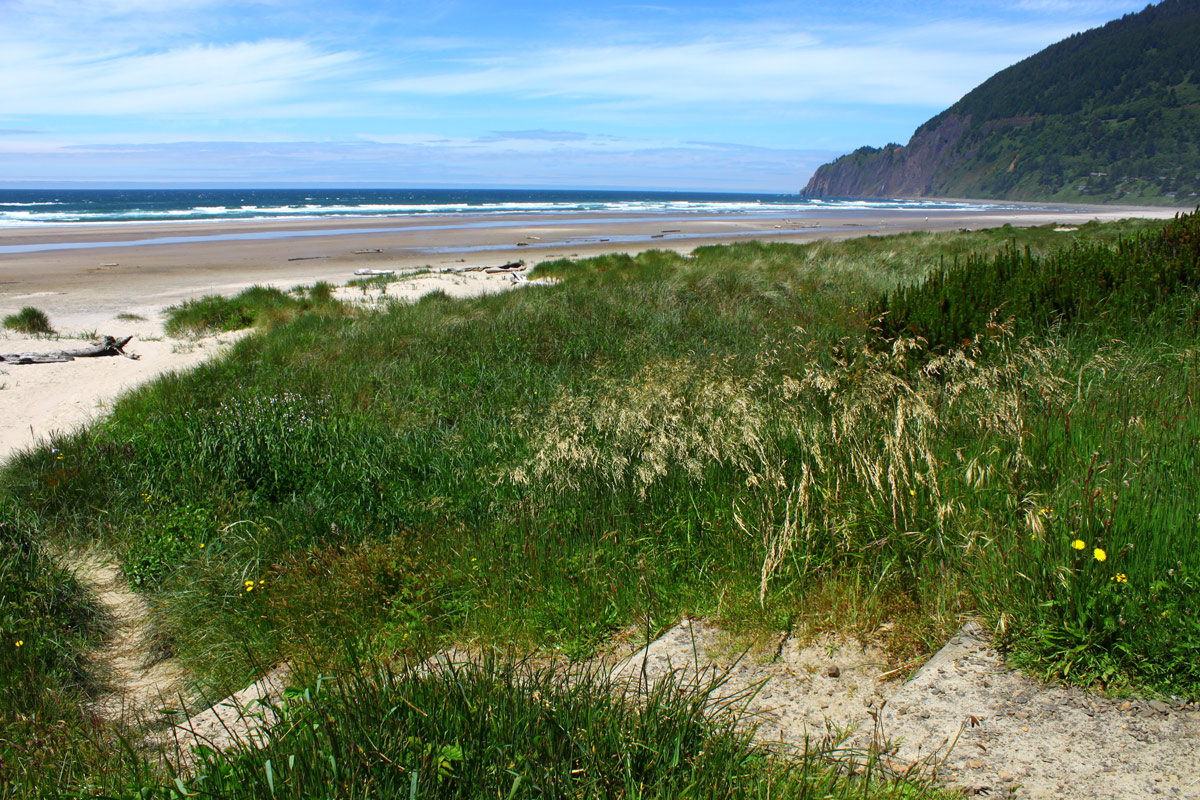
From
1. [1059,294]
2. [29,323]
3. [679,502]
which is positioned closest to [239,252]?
[29,323]

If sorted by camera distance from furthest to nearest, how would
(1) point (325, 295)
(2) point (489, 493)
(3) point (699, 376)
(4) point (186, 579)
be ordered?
1. (1) point (325, 295)
2. (3) point (699, 376)
3. (2) point (489, 493)
4. (4) point (186, 579)

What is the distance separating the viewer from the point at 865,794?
2057 millimetres

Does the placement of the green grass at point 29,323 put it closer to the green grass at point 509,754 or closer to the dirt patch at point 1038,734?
the green grass at point 509,754

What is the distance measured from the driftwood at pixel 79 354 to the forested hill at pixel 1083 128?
13278cm

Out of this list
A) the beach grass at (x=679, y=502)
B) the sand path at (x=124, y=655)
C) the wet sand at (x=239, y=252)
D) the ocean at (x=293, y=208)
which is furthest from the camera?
the ocean at (x=293, y=208)

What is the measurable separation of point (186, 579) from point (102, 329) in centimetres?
1197

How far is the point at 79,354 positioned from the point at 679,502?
432 inches

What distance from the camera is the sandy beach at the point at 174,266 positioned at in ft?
32.3

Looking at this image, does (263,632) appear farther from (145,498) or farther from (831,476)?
(831,476)

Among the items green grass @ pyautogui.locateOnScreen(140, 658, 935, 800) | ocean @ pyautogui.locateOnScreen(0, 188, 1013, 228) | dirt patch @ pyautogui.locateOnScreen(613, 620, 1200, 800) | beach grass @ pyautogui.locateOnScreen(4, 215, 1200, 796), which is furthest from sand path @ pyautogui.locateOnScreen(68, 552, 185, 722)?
ocean @ pyautogui.locateOnScreen(0, 188, 1013, 228)

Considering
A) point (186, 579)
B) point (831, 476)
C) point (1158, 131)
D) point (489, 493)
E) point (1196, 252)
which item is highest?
point (1158, 131)

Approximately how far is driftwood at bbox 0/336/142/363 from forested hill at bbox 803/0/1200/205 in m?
133

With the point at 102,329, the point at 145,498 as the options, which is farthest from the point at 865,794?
the point at 102,329

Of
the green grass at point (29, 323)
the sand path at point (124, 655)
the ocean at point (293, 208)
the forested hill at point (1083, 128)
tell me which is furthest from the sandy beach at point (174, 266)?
the forested hill at point (1083, 128)
